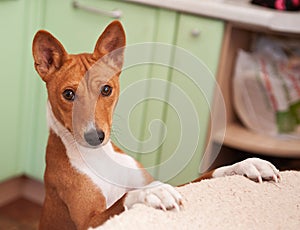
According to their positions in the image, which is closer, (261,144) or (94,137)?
(94,137)

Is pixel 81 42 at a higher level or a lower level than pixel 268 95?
higher

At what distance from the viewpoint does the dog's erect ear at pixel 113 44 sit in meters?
0.73

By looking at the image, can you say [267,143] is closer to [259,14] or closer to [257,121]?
[257,121]

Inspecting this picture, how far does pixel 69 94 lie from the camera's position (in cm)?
71

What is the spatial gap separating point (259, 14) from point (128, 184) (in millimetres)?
1060

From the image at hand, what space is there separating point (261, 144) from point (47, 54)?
4.16 ft

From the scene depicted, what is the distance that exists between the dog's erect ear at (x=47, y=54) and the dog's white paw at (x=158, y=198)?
0.18 metres

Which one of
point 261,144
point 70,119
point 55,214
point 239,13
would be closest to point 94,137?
point 70,119

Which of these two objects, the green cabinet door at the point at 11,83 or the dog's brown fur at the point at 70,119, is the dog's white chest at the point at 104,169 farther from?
the green cabinet door at the point at 11,83

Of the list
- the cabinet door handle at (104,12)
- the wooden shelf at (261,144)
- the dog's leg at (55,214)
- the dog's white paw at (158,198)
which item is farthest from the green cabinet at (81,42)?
the dog's white paw at (158,198)

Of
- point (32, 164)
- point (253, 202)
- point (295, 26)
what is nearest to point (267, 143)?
point (295, 26)

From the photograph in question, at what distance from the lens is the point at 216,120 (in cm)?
189

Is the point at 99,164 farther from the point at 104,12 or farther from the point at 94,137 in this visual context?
the point at 104,12

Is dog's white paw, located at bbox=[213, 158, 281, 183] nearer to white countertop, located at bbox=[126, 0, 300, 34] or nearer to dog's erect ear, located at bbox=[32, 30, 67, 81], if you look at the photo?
dog's erect ear, located at bbox=[32, 30, 67, 81]
